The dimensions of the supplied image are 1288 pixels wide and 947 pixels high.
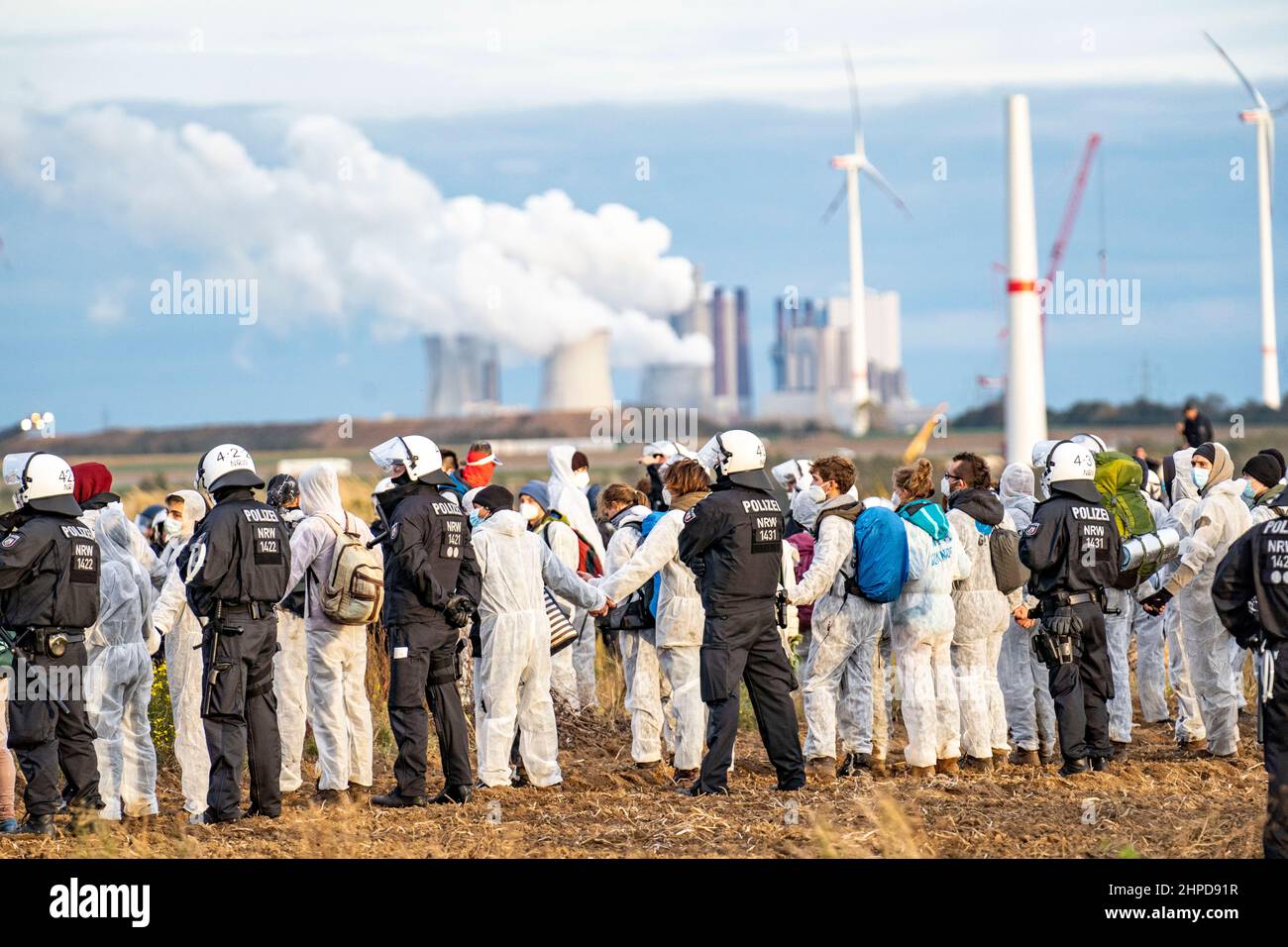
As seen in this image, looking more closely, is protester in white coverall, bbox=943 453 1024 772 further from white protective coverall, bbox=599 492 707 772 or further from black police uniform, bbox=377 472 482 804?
black police uniform, bbox=377 472 482 804

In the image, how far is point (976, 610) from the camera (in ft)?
42.0

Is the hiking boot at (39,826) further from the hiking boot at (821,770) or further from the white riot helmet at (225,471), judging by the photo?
the hiking boot at (821,770)

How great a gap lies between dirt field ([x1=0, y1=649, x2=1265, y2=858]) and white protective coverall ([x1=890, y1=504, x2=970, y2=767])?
401 mm

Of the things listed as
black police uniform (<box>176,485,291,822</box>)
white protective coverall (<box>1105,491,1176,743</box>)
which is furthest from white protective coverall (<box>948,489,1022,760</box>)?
black police uniform (<box>176,485,291,822</box>)

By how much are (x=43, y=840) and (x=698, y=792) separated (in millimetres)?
3977

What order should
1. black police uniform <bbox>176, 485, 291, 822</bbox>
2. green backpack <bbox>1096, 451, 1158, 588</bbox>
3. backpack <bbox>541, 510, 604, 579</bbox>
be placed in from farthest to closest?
backpack <bbox>541, 510, 604, 579</bbox>, green backpack <bbox>1096, 451, 1158, 588</bbox>, black police uniform <bbox>176, 485, 291, 822</bbox>

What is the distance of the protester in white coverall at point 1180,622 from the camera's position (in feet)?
45.6

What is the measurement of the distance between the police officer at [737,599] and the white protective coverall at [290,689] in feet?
8.78

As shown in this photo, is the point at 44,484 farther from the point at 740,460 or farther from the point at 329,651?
the point at 740,460

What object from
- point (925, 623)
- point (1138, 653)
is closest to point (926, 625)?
point (925, 623)

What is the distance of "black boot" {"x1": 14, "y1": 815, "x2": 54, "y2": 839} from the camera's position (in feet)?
34.7

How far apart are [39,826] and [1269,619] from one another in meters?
6.85

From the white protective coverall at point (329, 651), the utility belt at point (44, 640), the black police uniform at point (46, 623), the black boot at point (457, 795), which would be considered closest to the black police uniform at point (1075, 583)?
the black boot at point (457, 795)

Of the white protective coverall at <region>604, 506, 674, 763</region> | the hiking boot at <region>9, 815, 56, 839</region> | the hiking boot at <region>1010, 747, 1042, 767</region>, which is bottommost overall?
the hiking boot at <region>1010, 747, 1042, 767</region>
